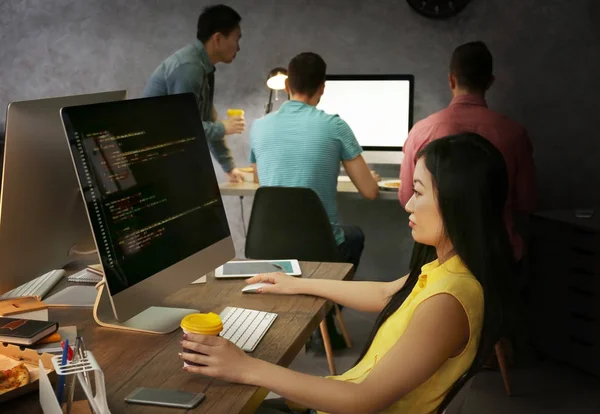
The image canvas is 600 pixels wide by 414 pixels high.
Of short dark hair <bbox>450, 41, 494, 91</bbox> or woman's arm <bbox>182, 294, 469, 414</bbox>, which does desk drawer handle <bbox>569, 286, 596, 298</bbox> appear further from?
woman's arm <bbox>182, 294, 469, 414</bbox>

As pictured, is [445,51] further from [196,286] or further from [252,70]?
[196,286]

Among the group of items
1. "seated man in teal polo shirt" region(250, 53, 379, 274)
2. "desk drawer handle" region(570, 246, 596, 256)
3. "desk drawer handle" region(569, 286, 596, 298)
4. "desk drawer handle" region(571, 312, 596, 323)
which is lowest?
"desk drawer handle" region(571, 312, 596, 323)

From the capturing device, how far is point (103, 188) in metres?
1.44

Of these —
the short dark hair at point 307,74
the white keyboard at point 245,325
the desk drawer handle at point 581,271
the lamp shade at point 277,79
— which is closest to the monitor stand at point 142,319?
the white keyboard at point 245,325

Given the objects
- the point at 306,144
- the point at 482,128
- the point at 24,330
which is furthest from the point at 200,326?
the point at 482,128

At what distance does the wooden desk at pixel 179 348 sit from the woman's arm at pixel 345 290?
0.02m

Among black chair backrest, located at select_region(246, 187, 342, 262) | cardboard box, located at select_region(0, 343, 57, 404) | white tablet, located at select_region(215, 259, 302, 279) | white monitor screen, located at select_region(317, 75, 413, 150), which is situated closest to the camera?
cardboard box, located at select_region(0, 343, 57, 404)

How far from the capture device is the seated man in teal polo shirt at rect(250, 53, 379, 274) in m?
3.06

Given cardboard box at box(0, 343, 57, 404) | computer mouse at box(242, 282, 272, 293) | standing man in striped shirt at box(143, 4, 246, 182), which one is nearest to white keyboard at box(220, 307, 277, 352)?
computer mouse at box(242, 282, 272, 293)

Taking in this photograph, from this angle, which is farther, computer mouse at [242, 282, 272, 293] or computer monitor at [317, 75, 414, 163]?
computer monitor at [317, 75, 414, 163]

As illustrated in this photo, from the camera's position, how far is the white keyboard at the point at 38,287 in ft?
6.07

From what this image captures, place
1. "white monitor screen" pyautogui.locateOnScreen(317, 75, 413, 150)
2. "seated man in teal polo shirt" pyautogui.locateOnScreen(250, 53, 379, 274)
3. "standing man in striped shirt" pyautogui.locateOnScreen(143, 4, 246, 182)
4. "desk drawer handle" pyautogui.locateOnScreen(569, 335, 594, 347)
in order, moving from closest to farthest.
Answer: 1. "seated man in teal polo shirt" pyautogui.locateOnScreen(250, 53, 379, 274)
2. "desk drawer handle" pyautogui.locateOnScreen(569, 335, 594, 347)
3. "standing man in striped shirt" pyautogui.locateOnScreen(143, 4, 246, 182)
4. "white monitor screen" pyautogui.locateOnScreen(317, 75, 413, 150)

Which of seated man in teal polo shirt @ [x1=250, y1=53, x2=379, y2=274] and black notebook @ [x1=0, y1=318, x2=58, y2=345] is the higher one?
seated man in teal polo shirt @ [x1=250, y1=53, x2=379, y2=274]

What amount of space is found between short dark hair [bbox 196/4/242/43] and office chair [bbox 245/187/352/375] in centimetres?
138
